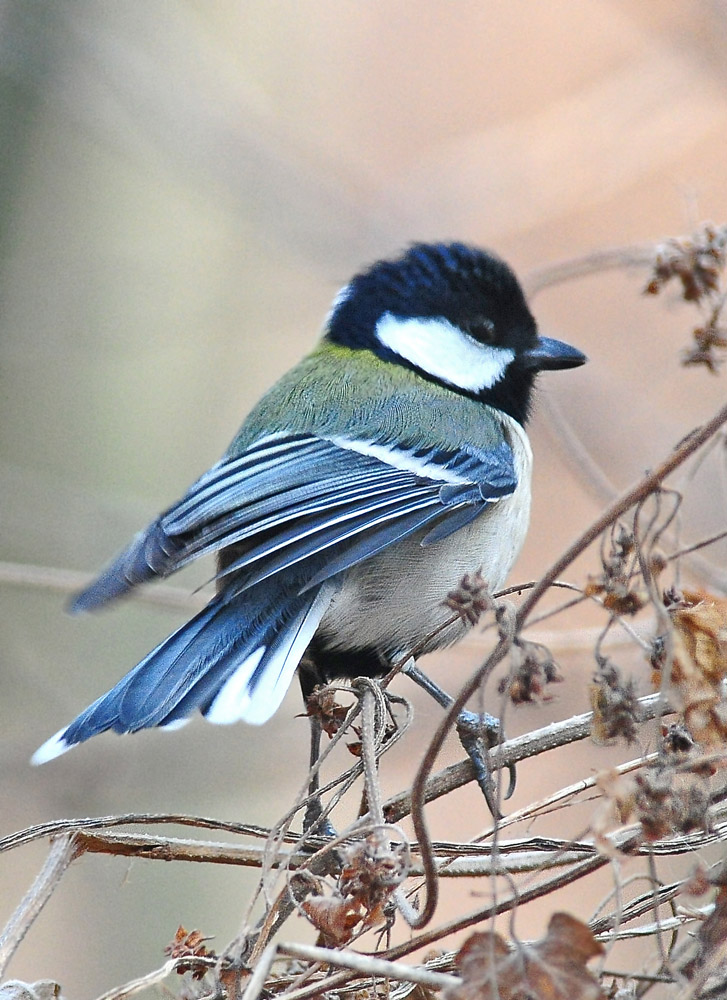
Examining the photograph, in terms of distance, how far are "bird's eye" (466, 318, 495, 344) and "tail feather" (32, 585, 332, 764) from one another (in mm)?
757

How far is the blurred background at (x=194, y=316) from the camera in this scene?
272 cm

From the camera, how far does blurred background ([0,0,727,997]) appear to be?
2719 millimetres

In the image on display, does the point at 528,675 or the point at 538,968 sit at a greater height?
A: the point at 528,675

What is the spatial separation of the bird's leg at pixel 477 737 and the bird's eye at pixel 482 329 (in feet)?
2.50

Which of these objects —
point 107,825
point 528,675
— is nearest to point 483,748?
point 528,675

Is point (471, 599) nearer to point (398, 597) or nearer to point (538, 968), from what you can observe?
point (538, 968)

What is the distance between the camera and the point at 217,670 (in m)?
1.62

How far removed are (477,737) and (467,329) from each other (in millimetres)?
1099

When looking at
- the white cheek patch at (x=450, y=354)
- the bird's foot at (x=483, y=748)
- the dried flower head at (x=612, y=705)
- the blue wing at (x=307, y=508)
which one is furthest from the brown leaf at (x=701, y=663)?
the white cheek patch at (x=450, y=354)

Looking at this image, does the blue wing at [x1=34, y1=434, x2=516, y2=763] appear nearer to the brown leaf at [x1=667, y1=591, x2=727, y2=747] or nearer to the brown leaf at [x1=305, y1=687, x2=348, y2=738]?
the brown leaf at [x1=305, y1=687, x2=348, y2=738]

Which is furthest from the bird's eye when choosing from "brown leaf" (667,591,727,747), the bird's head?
"brown leaf" (667,591,727,747)

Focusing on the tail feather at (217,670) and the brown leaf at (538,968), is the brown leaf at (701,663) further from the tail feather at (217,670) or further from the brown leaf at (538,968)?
the tail feather at (217,670)

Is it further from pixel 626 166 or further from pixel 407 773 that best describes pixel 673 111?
pixel 407 773

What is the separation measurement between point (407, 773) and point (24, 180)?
7.22 feet
